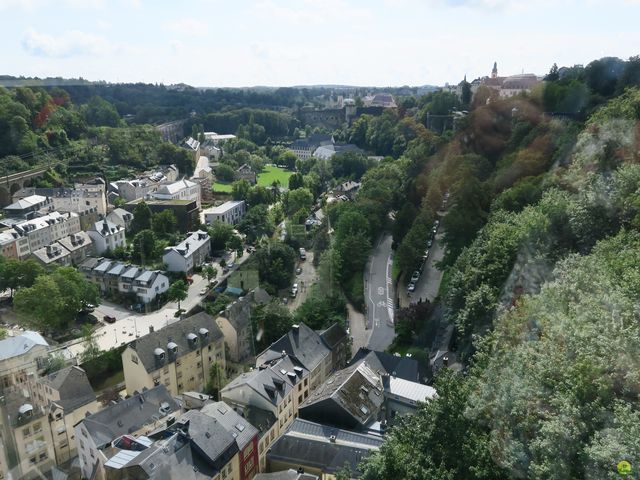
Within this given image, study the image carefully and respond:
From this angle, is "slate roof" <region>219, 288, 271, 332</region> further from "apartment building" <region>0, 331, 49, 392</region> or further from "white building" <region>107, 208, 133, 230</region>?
"white building" <region>107, 208, 133, 230</region>

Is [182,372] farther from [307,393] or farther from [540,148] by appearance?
[540,148]

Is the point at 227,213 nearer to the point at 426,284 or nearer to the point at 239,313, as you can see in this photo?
the point at 239,313

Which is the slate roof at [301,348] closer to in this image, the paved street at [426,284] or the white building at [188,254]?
the paved street at [426,284]

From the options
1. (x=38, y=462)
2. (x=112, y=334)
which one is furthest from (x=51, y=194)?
(x=38, y=462)

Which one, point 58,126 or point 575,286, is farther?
point 58,126

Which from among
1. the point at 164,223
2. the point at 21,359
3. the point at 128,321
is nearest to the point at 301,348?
the point at 21,359

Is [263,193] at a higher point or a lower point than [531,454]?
lower
